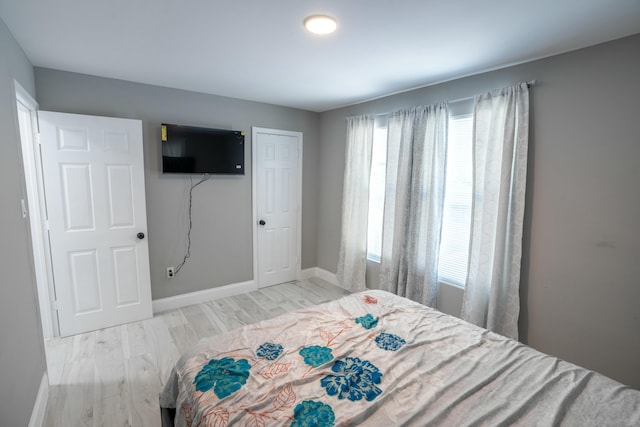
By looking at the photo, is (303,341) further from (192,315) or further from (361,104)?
(361,104)

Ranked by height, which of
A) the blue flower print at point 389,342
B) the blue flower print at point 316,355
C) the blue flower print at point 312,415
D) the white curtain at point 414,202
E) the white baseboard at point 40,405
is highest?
the white curtain at point 414,202

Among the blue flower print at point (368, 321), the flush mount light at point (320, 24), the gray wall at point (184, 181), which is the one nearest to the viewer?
the flush mount light at point (320, 24)

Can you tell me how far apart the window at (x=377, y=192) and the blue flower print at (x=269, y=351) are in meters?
2.27

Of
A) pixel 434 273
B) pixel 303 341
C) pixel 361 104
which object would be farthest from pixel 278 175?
pixel 303 341

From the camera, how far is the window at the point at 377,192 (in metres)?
3.55

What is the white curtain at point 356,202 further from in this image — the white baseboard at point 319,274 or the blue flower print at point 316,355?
the blue flower print at point 316,355

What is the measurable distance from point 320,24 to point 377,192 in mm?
2174

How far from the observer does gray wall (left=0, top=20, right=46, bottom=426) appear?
149 centimetres

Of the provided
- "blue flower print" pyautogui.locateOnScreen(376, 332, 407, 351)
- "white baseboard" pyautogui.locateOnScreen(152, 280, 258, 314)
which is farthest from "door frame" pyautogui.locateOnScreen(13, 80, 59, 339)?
"blue flower print" pyautogui.locateOnScreen(376, 332, 407, 351)

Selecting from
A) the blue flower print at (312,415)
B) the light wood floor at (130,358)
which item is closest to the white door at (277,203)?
the light wood floor at (130,358)

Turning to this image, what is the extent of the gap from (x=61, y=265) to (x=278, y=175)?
2469mm

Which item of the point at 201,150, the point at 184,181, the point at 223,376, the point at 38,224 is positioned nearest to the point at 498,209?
the point at 223,376

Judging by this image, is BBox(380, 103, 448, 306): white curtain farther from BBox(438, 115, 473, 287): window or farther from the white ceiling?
the white ceiling

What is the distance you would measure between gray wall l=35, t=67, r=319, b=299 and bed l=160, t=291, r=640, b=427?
2.03 m
